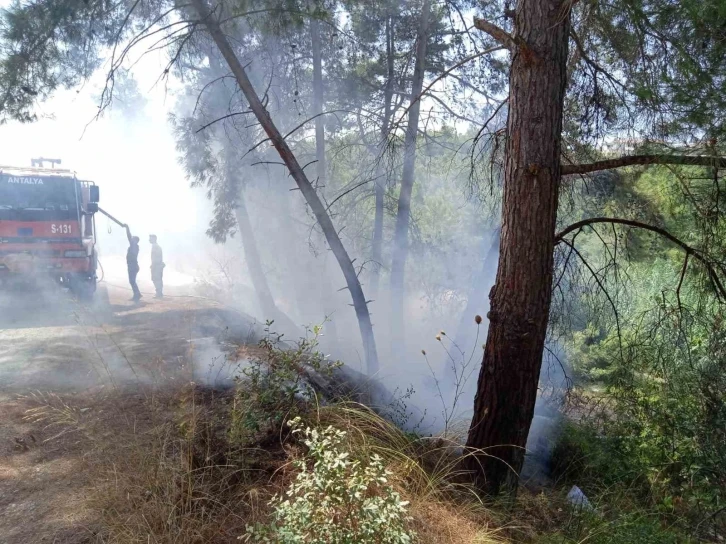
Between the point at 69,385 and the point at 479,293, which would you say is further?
the point at 479,293

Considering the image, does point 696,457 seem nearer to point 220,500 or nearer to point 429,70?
point 220,500

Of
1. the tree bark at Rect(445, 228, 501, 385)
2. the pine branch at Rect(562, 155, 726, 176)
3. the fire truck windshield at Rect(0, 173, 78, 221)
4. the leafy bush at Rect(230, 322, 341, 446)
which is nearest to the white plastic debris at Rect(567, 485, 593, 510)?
the leafy bush at Rect(230, 322, 341, 446)

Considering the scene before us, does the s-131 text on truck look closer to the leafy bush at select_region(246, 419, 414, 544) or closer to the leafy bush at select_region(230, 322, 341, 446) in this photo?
the leafy bush at select_region(230, 322, 341, 446)

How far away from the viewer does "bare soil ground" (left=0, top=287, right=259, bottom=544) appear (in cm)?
363

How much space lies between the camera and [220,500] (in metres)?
3.55

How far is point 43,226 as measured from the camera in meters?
12.3

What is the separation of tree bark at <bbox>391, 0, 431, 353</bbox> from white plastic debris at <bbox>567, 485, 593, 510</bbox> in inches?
261

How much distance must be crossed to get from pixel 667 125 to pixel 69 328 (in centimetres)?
970

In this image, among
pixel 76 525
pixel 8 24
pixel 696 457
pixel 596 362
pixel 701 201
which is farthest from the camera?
pixel 596 362

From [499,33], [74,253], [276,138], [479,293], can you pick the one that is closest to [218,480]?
[499,33]

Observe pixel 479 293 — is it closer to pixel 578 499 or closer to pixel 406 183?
pixel 406 183

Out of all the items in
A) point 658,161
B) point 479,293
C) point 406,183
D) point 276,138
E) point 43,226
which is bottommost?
point 479,293

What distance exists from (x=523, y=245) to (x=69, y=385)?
207 inches

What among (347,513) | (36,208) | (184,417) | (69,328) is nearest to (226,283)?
(36,208)
